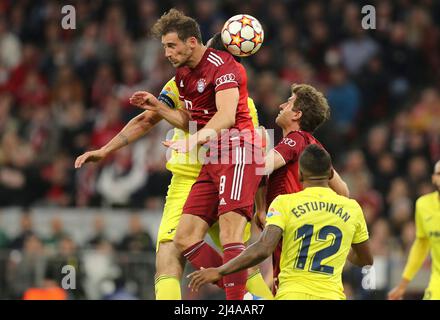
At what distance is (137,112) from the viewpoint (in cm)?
1630

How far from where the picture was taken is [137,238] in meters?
14.2

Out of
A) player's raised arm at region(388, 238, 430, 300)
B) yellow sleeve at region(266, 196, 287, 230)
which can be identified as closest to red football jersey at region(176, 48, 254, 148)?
yellow sleeve at region(266, 196, 287, 230)

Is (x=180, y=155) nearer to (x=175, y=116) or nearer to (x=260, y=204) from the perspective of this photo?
(x=175, y=116)

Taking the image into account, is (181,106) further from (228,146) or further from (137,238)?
(137,238)

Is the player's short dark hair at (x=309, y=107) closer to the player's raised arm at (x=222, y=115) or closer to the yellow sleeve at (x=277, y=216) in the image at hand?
the player's raised arm at (x=222, y=115)

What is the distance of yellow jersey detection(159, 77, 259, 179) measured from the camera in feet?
29.1

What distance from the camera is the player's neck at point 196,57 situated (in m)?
8.59

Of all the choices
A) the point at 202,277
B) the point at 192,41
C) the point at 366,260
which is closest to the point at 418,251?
the point at 366,260

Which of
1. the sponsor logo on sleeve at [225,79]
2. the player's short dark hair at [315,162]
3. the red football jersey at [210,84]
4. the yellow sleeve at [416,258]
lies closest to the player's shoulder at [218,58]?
the red football jersey at [210,84]

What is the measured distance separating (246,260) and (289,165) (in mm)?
1547

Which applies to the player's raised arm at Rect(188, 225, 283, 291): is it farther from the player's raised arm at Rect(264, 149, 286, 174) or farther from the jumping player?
the player's raised arm at Rect(264, 149, 286, 174)

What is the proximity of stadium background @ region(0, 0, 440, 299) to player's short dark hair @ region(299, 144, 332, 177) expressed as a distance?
565cm

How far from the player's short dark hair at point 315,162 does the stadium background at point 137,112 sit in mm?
5651
